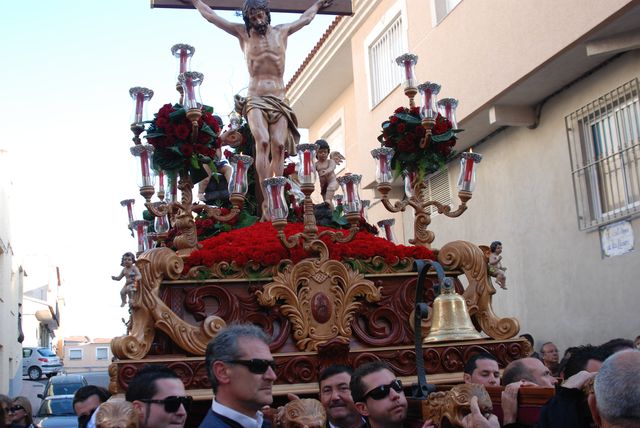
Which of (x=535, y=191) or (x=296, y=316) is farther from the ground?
(x=535, y=191)

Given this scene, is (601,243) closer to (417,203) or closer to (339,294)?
(417,203)

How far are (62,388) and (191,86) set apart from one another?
1155 centimetres

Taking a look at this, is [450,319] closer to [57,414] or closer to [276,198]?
[276,198]

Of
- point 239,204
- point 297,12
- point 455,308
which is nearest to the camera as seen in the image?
point 455,308

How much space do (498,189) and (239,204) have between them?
6.59 meters

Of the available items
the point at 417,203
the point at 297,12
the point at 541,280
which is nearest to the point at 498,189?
the point at 541,280

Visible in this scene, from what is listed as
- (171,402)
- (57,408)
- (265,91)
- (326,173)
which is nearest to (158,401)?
(171,402)

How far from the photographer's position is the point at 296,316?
649cm

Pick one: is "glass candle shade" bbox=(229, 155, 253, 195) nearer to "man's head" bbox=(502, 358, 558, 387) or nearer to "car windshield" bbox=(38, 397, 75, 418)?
"man's head" bbox=(502, 358, 558, 387)

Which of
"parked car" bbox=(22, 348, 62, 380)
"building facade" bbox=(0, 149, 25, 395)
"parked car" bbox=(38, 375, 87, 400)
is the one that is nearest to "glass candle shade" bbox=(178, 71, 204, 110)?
"parked car" bbox=(38, 375, 87, 400)

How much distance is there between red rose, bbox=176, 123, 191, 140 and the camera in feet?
23.1

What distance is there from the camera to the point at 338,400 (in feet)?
14.5

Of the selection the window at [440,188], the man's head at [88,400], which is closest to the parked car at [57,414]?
the window at [440,188]

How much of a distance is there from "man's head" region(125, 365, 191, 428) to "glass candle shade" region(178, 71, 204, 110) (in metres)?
3.42
